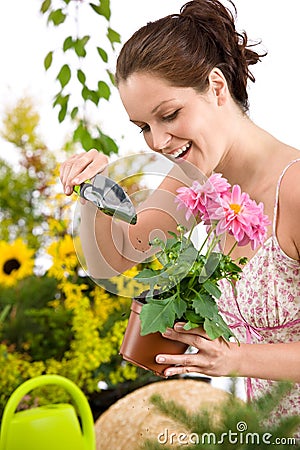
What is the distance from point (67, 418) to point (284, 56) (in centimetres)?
129

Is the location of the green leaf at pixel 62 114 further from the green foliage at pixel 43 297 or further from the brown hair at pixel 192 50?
Answer: the brown hair at pixel 192 50

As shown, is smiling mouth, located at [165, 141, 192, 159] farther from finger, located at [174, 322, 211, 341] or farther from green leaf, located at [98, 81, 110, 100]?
green leaf, located at [98, 81, 110, 100]

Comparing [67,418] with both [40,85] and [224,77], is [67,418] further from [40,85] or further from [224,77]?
[40,85]

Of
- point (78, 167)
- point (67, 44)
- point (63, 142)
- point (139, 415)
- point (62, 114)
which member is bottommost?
point (139, 415)

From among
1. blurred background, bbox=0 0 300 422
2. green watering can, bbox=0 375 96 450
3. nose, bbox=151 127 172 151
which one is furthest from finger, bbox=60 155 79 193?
blurred background, bbox=0 0 300 422

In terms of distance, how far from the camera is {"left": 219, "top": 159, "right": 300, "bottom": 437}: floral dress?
1.15m

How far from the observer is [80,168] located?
96 cm

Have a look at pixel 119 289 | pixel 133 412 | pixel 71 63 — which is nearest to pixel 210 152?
pixel 119 289

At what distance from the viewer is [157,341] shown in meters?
0.93

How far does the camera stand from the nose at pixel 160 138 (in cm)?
105

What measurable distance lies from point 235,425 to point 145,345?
0.45 meters

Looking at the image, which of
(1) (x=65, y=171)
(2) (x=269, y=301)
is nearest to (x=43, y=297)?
(2) (x=269, y=301)

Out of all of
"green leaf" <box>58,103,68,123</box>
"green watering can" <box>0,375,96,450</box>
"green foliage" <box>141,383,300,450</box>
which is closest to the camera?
"green foliage" <box>141,383,300,450</box>

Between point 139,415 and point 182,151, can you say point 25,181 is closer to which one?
point 139,415
